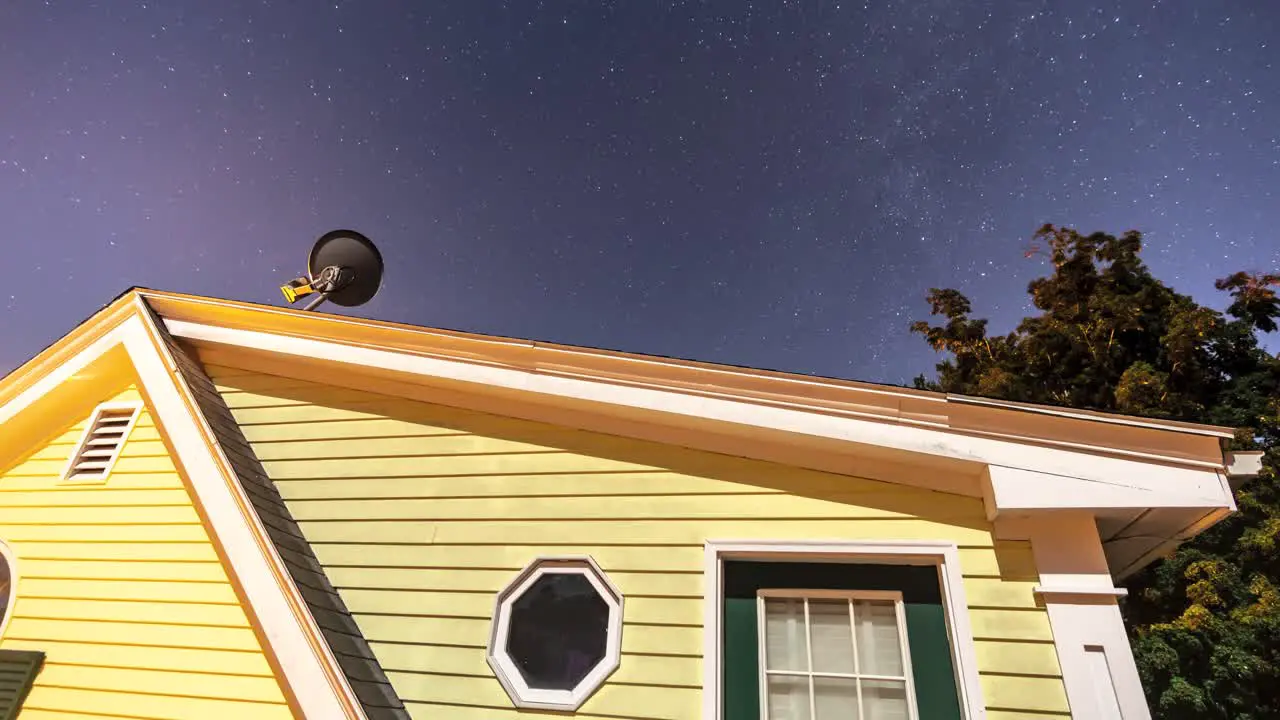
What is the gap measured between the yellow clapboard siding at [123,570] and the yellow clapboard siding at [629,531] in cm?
58

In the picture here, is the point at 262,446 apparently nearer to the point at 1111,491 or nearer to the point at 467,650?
the point at 467,650

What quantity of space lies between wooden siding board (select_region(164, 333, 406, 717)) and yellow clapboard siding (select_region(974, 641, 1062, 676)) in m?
2.86

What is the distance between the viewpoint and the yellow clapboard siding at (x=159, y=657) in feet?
10.8

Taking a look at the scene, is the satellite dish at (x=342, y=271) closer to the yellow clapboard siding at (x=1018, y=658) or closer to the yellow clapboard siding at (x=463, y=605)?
the yellow clapboard siding at (x=463, y=605)

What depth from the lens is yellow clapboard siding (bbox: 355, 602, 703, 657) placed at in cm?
316

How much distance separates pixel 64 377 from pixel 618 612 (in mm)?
4880

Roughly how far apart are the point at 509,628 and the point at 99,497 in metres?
3.25

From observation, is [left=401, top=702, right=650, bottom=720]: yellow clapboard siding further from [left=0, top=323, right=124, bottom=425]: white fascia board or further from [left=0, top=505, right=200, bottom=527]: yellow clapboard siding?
[left=0, top=323, right=124, bottom=425]: white fascia board

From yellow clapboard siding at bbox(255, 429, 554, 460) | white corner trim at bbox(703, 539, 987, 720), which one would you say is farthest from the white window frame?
yellow clapboard siding at bbox(255, 429, 554, 460)

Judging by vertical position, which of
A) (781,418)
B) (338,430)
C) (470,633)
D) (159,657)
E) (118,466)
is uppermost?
(338,430)

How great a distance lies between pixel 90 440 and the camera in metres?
4.68

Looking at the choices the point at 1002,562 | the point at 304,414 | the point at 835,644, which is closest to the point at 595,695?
the point at 835,644

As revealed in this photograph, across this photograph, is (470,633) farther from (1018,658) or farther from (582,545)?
(1018,658)

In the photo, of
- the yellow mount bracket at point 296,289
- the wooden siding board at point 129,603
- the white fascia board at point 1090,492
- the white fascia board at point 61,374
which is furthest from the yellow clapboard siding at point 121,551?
the white fascia board at point 1090,492
